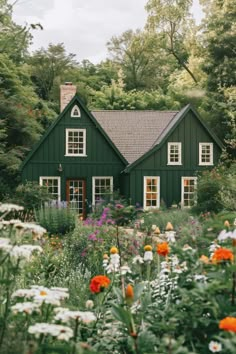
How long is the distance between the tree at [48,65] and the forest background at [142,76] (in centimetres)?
7

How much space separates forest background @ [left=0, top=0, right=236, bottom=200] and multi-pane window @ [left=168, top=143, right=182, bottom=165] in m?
1.95

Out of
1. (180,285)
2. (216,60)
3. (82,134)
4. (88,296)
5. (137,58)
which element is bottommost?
(88,296)

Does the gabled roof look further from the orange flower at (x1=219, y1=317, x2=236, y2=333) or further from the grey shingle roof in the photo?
the orange flower at (x1=219, y1=317, x2=236, y2=333)

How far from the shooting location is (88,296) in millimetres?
6473

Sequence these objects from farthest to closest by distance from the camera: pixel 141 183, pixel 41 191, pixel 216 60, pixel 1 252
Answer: pixel 216 60 < pixel 141 183 < pixel 41 191 < pixel 1 252

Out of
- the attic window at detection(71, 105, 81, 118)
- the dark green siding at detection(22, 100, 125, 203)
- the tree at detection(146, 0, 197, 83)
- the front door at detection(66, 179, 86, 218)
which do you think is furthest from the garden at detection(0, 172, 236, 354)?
the tree at detection(146, 0, 197, 83)

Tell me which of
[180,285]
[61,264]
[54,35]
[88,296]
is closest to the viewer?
[180,285]

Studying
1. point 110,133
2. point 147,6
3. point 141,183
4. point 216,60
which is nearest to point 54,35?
point 147,6

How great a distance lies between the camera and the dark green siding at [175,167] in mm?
24031

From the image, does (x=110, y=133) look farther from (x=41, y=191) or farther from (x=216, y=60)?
(x=216, y=60)

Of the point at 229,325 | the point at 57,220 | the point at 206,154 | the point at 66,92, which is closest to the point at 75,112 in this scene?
the point at 66,92

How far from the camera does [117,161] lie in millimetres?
24781

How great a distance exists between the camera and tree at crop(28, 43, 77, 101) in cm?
4356

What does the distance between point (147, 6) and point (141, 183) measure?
20.0 m
